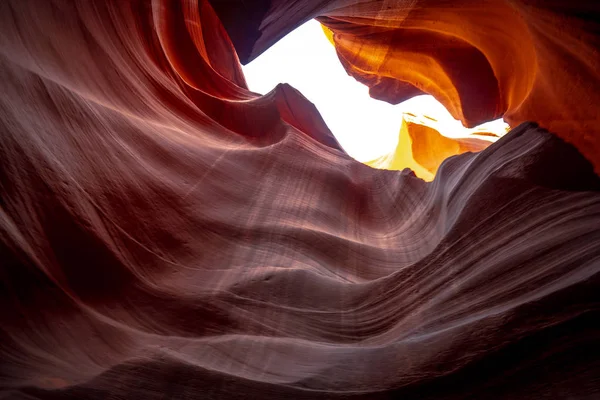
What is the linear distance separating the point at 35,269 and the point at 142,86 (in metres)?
2.72

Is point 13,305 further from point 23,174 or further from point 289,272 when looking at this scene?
point 289,272

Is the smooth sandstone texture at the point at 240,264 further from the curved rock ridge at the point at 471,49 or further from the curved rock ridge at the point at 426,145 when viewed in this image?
the curved rock ridge at the point at 426,145

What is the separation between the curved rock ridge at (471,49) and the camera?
2.56 metres

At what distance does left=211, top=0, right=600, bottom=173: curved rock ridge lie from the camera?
2559mm

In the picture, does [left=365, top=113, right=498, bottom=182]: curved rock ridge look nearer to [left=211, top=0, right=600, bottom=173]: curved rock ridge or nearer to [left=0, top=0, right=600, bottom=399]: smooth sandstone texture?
[left=211, top=0, right=600, bottom=173]: curved rock ridge

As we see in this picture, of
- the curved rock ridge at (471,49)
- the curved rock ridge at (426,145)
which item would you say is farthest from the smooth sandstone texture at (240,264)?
the curved rock ridge at (426,145)

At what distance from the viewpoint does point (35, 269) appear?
1851 mm

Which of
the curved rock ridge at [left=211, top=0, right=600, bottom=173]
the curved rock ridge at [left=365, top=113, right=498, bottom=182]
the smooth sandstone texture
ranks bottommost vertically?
the smooth sandstone texture

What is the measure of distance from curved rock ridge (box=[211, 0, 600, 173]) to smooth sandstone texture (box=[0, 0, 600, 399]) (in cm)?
32

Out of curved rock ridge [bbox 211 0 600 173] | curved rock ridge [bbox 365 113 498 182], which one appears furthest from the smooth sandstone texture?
curved rock ridge [bbox 365 113 498 182]

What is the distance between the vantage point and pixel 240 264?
2.75 metres

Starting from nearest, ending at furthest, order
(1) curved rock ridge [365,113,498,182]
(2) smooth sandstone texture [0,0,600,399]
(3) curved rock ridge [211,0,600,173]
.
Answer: (2) smooth sandstone texture [0,0,600,399], (3) curved rock ridge [211,0,600,173], (1) curved rock ridge [365,113,498,182]

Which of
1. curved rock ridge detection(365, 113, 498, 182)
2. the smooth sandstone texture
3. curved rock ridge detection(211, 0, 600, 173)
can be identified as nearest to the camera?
the smooth sandstone texture

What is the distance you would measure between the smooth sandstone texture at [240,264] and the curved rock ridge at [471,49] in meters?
0.32
